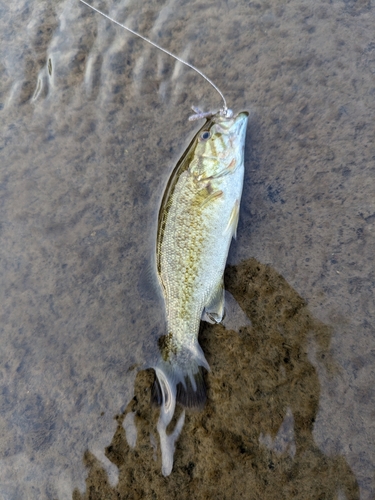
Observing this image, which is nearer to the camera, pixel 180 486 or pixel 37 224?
pixel 180 486

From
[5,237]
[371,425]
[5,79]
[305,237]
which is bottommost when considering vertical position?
[5,237]

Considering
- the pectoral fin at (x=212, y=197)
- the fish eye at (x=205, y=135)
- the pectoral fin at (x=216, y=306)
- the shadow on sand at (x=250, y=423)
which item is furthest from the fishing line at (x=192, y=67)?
the pectoral fin at (x=216, y=306)

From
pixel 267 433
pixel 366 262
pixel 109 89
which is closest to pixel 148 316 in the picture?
pixel 267 433

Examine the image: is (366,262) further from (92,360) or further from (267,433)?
(92,360)

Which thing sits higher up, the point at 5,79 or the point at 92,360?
the point at 5,79

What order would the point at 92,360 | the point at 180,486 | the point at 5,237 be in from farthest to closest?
the point at 5,237, the point at 92,360, the point at 180,486

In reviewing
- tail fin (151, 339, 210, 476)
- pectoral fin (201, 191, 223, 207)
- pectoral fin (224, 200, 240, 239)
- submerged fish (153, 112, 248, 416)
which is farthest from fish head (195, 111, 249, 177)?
tail fin (151, 339, 210, 476)

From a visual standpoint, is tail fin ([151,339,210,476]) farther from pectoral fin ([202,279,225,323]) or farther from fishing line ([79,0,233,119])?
fishing line ([79,0,233,119])

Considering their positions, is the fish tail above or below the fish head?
below
